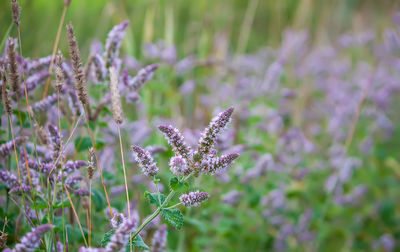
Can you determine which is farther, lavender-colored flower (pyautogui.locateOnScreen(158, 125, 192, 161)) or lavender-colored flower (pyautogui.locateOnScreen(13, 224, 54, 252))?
lavender-colored flower (pyautogui.locateOnScreen(158, 125, 192, 161))

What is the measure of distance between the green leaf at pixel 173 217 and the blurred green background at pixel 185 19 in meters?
1.78

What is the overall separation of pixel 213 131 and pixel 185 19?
639 cm

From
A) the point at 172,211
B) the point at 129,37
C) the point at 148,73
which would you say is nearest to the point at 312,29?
the point at 129,37

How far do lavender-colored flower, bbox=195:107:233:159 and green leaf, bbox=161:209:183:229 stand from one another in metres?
0.18

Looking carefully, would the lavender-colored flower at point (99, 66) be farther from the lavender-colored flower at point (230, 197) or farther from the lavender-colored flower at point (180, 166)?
the lavender-colored flower at point (230, 197)

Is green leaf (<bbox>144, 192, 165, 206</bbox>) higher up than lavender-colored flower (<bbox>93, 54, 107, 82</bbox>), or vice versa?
lavender-colored flower (<bbox>93, 54, 107, 82</bbox>)

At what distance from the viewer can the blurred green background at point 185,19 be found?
354 cm

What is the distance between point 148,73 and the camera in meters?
1.56

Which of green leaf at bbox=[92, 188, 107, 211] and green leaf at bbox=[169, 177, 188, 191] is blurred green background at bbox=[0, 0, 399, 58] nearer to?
green leaf at bbox=[92, 188, 107, 211]

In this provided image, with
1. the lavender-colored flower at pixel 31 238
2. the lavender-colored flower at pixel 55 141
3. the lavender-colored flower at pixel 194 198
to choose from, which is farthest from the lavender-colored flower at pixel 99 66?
the lavender-colored flower at pixel 31 238

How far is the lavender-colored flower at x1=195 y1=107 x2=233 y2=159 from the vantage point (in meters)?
1.01

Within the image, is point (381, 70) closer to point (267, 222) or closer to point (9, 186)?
point (267, 222)

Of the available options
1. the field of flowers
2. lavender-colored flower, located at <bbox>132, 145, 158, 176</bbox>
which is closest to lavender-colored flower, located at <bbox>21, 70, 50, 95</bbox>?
the field of flowers

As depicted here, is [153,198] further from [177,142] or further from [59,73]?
[59,73]
